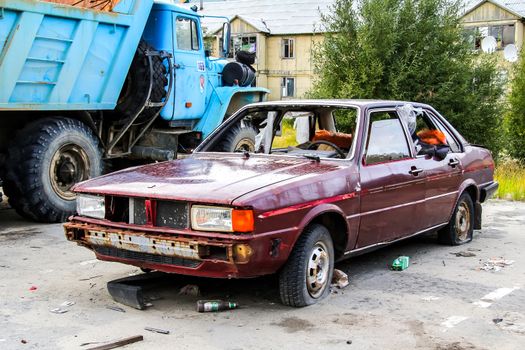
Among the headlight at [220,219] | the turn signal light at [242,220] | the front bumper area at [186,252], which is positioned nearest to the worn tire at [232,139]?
the front bumper area at [186,252]

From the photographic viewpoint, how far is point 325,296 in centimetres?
563

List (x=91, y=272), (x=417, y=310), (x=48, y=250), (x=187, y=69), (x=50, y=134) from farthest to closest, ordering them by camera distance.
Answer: (x=187, y=69)
(x=50, y=134)
(x=48, y=250)
(x=91, y=272)
(x=417, y=310)

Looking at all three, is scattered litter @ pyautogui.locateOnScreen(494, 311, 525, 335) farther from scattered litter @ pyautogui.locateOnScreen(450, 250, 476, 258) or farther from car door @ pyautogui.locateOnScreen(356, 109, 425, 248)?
scattered litter @ pyautogui.locateOnScreen(450, 250, 476, 258)

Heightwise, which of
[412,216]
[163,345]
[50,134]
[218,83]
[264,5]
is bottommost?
[163,345]

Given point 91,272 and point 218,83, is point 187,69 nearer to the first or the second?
point 218,83

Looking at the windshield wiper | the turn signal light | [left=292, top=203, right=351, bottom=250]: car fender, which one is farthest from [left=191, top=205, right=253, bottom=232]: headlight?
the windshield wiper

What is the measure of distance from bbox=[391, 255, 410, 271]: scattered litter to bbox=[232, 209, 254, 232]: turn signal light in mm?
2295

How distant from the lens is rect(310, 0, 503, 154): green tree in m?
15.9

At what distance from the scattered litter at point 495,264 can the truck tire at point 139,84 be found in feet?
18.1

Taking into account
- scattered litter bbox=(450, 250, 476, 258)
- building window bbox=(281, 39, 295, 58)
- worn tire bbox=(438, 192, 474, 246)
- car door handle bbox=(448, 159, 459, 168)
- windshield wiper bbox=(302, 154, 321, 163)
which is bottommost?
scattered litter bbox=(450, 250, 476, 258)

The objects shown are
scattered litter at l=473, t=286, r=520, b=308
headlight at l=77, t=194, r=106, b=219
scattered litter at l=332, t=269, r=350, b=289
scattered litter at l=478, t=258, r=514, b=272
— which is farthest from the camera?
scattered litter at l=478, t=258, r=514, b=272

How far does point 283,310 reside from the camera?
5.34m

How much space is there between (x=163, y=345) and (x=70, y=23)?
224 inches

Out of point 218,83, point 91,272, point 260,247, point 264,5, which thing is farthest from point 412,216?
point 264,5
